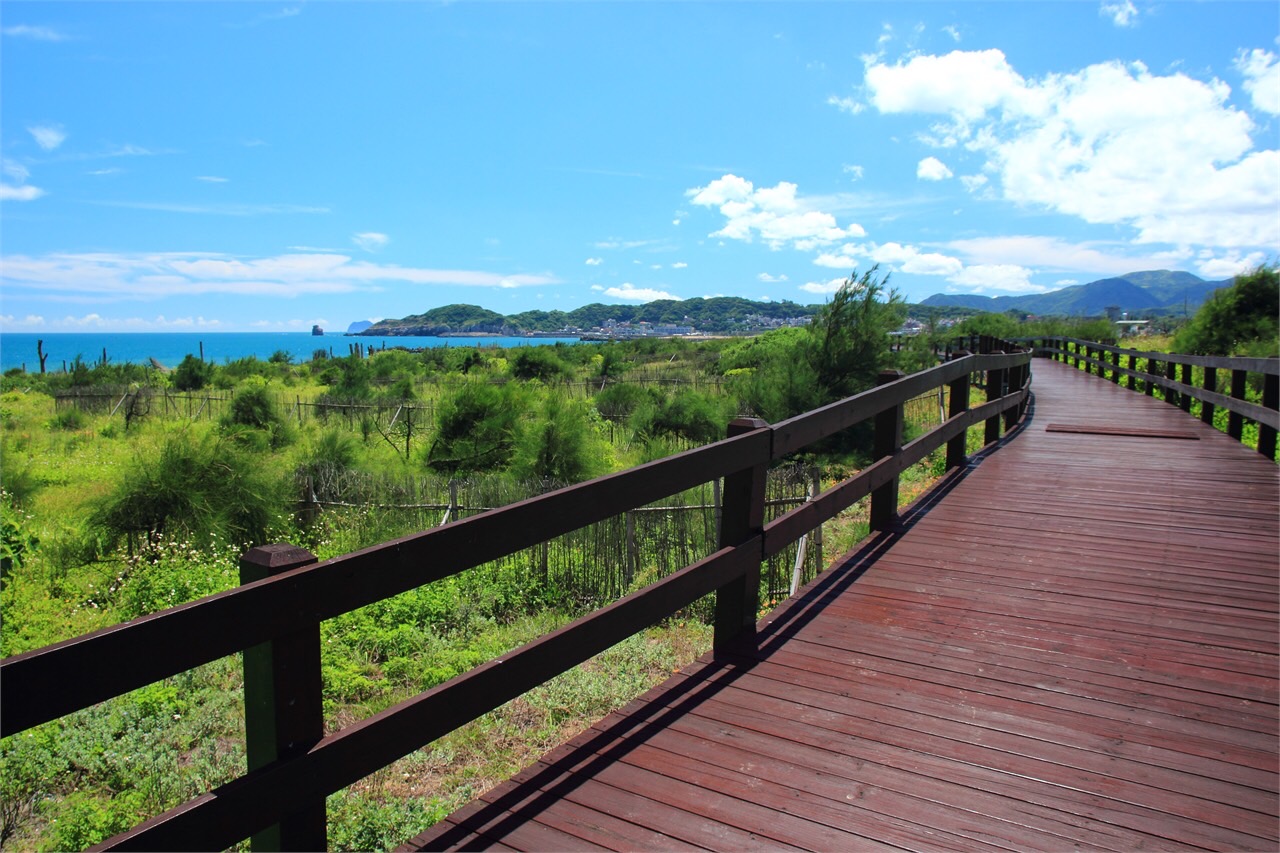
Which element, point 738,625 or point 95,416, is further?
point 95,416

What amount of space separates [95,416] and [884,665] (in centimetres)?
3318

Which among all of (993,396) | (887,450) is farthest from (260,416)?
(887,450)

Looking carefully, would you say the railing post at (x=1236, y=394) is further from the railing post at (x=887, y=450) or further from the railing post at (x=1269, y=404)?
the railing post at (x=887, y=450)

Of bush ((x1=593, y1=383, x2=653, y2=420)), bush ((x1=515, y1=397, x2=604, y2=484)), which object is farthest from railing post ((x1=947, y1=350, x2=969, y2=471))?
bush ((x1=593, y1=383, x2=653, y2=420))

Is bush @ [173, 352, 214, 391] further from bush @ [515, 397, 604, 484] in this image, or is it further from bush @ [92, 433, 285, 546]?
bush @ [515, 397, 604, 484]

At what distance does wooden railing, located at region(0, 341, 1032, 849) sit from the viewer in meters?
1.67

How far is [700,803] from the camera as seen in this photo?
2578 millimetres

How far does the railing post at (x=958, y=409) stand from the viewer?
26.2ft

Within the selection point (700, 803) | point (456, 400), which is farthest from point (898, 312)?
point (700, 803)

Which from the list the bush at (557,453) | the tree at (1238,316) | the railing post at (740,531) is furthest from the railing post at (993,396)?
the tree at (1238,316)

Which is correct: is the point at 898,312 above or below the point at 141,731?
above

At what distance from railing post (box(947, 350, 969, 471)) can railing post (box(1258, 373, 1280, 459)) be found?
3051mm

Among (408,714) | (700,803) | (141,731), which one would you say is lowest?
(141,731)

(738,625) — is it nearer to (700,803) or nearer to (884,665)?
(884,665)
